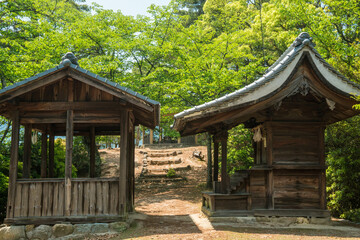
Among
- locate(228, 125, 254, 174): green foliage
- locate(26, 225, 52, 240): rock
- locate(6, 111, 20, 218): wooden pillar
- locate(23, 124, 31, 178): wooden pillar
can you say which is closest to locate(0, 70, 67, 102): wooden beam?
locate(6, 111, 20, 218): wooden pillar

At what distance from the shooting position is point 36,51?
1692 cm

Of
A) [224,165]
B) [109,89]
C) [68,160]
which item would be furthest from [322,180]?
[68,160]

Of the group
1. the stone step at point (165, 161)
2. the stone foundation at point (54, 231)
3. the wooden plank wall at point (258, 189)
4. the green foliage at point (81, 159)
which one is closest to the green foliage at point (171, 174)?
the stone step at point (165, 161)

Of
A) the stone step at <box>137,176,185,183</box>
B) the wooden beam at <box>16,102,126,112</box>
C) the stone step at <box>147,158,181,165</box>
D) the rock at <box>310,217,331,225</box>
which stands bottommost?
the rock at <box>310,217,331,225</box>

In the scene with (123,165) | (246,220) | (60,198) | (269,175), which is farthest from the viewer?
(269,175)

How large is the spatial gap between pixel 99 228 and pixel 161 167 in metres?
15.1

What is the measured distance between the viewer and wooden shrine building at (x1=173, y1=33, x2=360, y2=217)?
31.6ft

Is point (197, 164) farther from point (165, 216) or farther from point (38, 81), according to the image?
point (38, 81)

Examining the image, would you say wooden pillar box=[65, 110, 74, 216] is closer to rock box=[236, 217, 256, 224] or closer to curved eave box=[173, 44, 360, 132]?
curved eave box=[173, 44, 360, 132]

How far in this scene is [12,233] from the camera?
28.2 feet

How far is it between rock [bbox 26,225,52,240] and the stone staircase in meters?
12.0

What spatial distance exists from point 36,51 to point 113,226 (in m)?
12.0

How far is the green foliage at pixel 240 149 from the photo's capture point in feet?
52.9

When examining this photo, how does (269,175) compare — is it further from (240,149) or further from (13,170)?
(13,170)
